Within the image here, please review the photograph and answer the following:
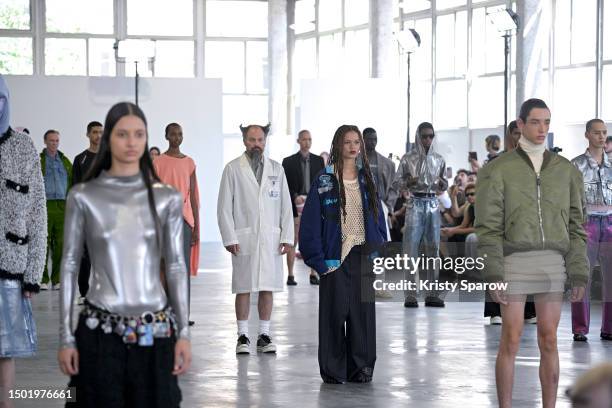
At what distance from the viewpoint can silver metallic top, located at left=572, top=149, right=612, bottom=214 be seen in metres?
9.49

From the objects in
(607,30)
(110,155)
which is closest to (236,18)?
(607,30)

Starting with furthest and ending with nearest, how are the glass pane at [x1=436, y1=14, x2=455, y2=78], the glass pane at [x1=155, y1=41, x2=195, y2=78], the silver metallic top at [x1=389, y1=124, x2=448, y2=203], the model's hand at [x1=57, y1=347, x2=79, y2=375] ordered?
the glass pane at [x1=155, y1=41, x2=195, y2=78] < the glass pane at [x1=436, y1=14, x2=455, y2=78] < the silver metallic top at [x1=389, y1=124, x2=448, y2=203] < the model's hand at [x1=57, y1=347, x2=79, y2=375]

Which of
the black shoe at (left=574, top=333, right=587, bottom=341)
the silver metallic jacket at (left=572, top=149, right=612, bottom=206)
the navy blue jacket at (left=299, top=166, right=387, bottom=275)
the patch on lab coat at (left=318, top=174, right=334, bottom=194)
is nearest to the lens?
the navy blue jacket at (left=299, top=166, right=387, bottom=275)

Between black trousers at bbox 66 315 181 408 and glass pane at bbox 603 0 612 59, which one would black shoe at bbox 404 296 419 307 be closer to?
black trousers at bbox 66 315 181 408

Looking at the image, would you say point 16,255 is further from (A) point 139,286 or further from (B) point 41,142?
(B) point 41,142

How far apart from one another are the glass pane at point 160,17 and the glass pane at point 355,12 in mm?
5539

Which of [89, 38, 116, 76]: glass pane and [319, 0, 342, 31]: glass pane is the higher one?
[319, 0, 342, 31]: glass pane

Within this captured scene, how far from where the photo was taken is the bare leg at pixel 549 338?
5.82 m

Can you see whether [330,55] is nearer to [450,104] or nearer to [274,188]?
[450,104]

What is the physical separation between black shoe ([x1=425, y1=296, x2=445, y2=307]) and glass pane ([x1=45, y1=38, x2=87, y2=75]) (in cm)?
2349

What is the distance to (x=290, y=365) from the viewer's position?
8344 mm

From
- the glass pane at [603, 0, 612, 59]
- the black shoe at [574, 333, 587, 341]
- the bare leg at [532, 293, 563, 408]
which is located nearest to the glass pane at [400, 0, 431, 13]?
the glass pane at [603, 0, 612, 59]

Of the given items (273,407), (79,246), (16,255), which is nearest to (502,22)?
(273,407)

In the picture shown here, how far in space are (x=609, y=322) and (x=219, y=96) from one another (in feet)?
54.2
